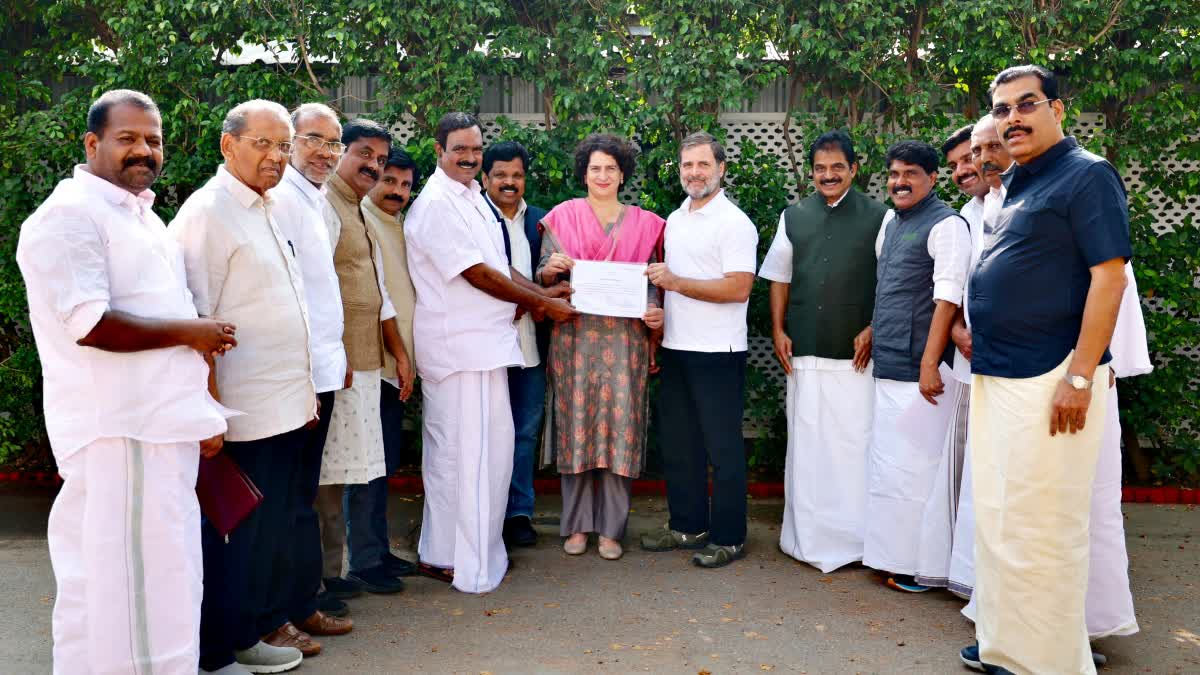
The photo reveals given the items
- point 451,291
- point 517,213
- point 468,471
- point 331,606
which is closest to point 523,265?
point 517,213

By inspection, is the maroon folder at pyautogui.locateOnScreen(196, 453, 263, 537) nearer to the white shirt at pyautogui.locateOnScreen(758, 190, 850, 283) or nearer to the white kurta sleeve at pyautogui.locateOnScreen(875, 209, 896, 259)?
the white shirt at pyautogui.locateOnScreen(758, 190, 850, 283)

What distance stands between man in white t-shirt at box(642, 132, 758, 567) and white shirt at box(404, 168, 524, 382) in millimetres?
891

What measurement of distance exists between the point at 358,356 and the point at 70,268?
1.66 metres

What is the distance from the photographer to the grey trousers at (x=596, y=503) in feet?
18.7

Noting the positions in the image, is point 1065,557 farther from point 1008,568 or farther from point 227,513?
point 227,513

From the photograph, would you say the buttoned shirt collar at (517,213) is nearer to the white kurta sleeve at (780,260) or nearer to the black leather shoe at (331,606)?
the white kurta sleeve at (780,260)

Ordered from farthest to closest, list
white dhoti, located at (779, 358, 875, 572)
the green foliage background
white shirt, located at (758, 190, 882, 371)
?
the green foliage background, white shirt, located at (758, 190, 882, 371), white dhoti, located at (779, 358, 875, 572)

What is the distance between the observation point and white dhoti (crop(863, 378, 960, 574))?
5105 mm

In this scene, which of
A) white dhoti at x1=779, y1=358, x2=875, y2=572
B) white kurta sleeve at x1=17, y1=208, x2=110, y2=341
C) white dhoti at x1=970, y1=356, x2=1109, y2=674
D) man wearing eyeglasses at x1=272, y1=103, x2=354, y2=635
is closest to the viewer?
white kurta sleeve at x1=17, y1=208, x2=110, y2=341

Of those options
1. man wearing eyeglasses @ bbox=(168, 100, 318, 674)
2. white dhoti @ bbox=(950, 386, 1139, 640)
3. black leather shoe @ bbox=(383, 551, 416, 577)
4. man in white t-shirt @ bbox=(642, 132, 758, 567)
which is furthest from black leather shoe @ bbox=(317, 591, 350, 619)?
white dhoti @ bbox=(950, 386, 1139, 640)

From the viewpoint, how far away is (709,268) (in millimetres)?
5551

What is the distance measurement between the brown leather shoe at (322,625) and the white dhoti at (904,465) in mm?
2490

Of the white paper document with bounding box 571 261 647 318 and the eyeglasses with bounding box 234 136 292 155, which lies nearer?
the eyeglasses with bounding box 234 136 292 155

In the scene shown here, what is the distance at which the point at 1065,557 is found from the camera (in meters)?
3.72
